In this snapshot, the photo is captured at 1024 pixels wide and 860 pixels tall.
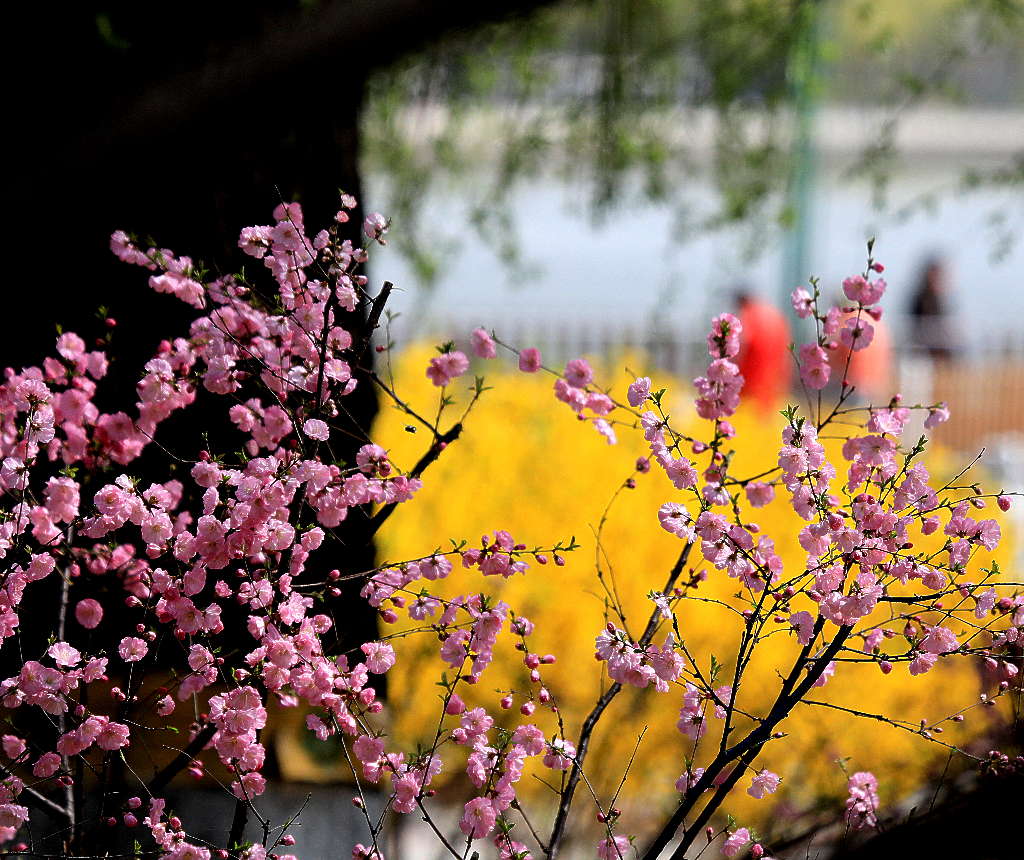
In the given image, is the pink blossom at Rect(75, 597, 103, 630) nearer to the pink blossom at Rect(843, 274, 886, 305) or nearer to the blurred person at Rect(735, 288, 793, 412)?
the pink blossom at Rect(843, 274, 886, 305)

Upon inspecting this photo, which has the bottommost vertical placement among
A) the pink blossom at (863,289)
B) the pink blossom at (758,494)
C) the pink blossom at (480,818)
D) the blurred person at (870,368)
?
the pink blossom at (480,818)

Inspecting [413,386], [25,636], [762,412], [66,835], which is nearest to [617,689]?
[66,835]

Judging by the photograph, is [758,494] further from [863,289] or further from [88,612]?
[88,612]

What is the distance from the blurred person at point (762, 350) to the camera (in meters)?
8.57

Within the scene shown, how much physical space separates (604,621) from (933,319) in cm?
1073

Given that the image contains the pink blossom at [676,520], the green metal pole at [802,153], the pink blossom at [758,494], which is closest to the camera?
the pink blossom at [676,520]

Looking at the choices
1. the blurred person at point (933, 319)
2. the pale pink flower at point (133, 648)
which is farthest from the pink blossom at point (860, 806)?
the blurred person at point (933, 319)

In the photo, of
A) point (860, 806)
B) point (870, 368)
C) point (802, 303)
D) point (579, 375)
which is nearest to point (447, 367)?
point (579, 375)

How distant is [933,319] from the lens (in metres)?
13.6

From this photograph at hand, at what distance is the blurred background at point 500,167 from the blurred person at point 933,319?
7004 mm

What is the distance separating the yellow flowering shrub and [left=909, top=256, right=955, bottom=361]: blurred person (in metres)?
9.24

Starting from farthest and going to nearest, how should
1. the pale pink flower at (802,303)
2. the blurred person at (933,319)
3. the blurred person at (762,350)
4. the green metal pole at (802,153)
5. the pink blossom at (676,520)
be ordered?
the blurred person at (933,319)
the blurred person at (762,350)
the green metal pole at (802,153)
the pale pink flower at (802,303)
the pink blossom at (676,520)

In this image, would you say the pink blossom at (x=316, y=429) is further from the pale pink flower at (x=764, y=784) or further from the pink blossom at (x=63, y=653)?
the pale pink flower at (x=764, y=784)

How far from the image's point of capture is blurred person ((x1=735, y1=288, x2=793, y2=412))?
857cm
